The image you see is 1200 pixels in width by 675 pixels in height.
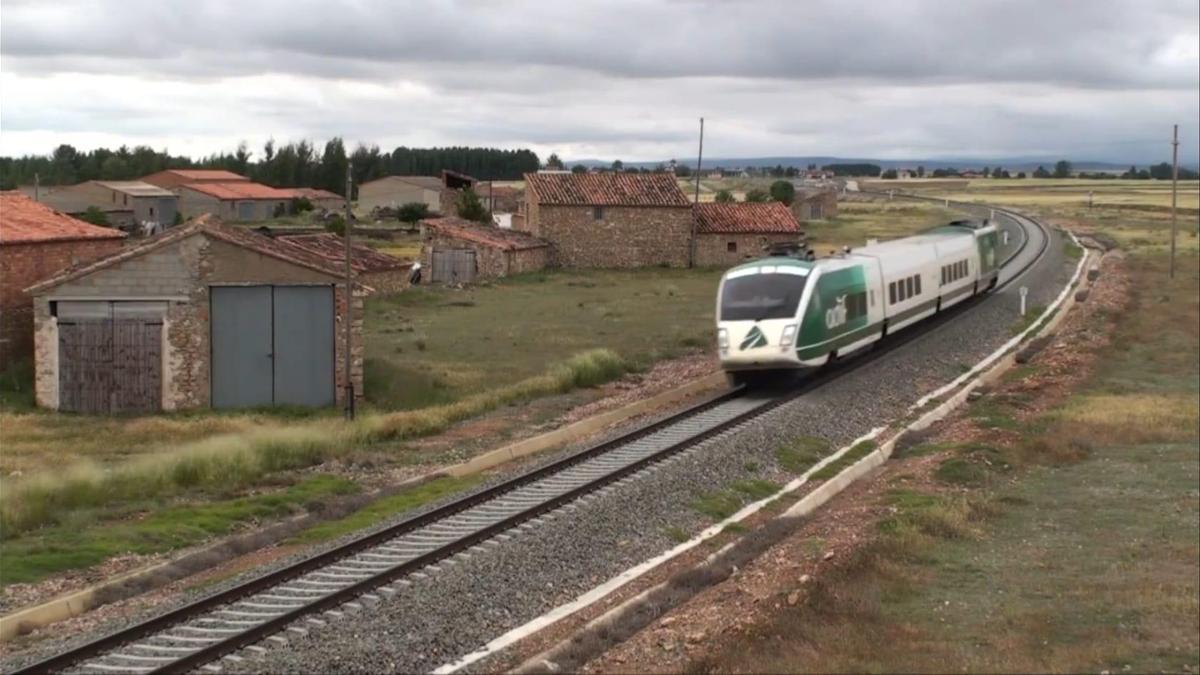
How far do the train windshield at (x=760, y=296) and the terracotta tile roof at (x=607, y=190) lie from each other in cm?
3890

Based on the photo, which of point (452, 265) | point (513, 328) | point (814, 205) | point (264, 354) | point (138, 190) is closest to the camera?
point (264, 354)

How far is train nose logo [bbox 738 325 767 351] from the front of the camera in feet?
80.5

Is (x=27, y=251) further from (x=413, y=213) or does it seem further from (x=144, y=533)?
(x=413, y=213)

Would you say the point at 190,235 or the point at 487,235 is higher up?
the point at 190,235

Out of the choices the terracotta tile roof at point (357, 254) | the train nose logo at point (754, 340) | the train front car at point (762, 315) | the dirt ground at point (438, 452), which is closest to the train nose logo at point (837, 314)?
the train front car at point (762, 315)

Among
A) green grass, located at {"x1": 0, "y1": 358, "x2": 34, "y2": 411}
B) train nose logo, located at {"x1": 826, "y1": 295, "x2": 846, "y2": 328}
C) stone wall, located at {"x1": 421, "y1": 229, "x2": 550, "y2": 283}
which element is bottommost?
green grass, located at {"x1": 0, "y1": 358, "x2": 34, "y2": 411}

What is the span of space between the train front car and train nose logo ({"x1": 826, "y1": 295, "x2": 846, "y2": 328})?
0.94 m

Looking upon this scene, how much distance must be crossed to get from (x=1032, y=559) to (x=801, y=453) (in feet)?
22.9

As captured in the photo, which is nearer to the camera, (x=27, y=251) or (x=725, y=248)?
(x=27, y=251)

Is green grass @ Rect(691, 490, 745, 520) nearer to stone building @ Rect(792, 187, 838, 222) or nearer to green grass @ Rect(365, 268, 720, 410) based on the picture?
green grass @ Rect(365, 268, 720, 410)

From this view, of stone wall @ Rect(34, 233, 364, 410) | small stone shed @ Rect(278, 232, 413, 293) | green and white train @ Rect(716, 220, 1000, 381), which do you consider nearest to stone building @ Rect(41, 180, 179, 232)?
small stone shed @ Rect(278, 232, 413, 293)

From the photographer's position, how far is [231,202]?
111 m

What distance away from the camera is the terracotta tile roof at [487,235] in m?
58.2

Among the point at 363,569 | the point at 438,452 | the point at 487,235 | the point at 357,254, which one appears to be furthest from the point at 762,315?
the point at 487,235
